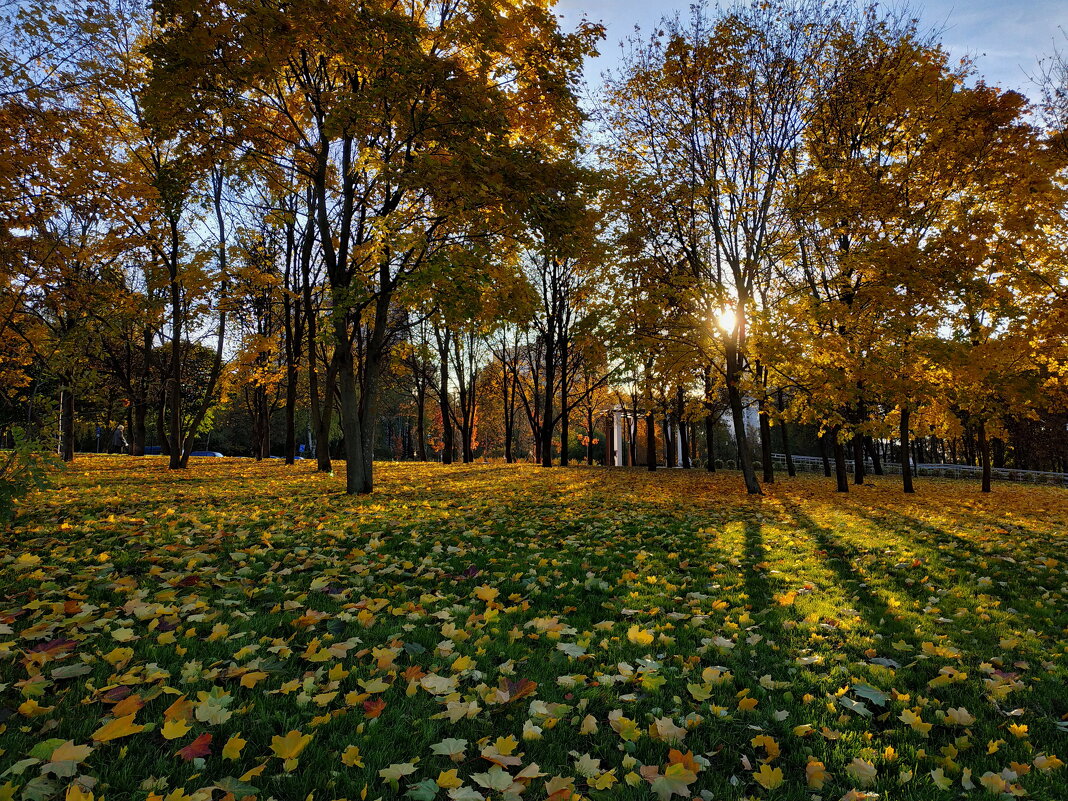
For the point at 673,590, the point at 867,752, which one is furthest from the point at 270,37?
the point at 867,752

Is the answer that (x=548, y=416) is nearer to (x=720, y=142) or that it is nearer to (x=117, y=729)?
(x=720, y=142)

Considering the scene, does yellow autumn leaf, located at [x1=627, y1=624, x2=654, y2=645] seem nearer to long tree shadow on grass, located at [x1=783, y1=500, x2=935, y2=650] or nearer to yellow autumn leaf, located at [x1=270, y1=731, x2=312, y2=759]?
long tree shadow on grass, located at [x1=783, y1=500, x2=935, y2=650]

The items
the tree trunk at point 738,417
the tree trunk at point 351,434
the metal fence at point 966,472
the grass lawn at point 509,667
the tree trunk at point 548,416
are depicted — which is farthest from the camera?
the metal fence at point 966,472

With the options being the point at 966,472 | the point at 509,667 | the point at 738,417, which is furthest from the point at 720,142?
the point at 966,472

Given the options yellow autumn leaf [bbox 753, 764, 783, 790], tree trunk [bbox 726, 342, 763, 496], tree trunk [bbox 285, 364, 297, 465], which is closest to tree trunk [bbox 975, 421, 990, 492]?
tree trunk [bbox 726, 342, 763, 496]

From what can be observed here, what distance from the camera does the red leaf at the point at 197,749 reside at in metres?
2.04

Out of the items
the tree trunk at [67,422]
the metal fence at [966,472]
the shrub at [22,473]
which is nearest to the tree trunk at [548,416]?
the metal fence at [966,472]

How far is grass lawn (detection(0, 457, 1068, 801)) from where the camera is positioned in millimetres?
2113

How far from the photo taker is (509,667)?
3.06m

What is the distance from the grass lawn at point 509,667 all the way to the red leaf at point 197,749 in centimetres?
1

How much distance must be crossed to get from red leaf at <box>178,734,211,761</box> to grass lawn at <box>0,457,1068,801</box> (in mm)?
11

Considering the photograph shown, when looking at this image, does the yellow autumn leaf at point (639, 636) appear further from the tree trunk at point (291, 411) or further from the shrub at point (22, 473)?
the tree trunk at point (291, 411)

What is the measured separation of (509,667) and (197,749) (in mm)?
1580

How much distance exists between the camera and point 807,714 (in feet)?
8.86
